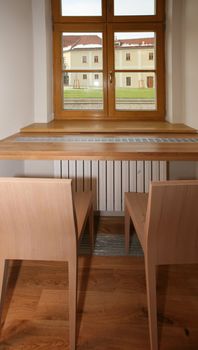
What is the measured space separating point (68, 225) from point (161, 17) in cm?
214

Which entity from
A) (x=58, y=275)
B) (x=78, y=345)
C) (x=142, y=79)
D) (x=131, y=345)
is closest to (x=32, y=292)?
(x=58, y=275)

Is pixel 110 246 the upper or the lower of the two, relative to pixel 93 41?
lower

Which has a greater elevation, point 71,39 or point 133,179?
point 71,39

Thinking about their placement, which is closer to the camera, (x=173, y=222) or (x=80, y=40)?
(x=173, y=222)

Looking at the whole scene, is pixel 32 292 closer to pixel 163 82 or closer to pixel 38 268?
pixel 38 268

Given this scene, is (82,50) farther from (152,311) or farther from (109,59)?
(152,311)

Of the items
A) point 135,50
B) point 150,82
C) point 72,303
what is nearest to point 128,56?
point 135,50

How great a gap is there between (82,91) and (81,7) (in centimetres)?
67

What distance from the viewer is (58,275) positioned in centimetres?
186

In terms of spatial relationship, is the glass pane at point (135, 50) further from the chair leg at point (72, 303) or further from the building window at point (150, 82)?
the chair leg at point (72, 303)

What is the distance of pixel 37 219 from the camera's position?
121cm

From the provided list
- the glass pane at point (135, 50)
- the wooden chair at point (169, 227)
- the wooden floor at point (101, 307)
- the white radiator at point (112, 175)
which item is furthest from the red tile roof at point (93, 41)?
the wooden chair at point (169, 227)

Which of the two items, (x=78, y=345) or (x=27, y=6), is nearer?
(x=78, y=345)

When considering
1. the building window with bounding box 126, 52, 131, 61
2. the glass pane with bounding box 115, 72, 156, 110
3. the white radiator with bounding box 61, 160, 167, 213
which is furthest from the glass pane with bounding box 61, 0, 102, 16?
the white radiator with bounding box 61, 160, 167, 213
